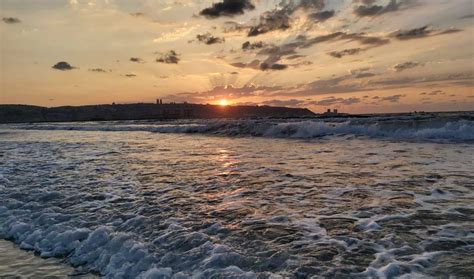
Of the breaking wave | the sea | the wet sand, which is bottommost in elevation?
the wet sand

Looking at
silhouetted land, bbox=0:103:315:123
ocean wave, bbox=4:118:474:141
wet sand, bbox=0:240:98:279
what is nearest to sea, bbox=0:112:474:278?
wet sand, bbox=0:240:98:279

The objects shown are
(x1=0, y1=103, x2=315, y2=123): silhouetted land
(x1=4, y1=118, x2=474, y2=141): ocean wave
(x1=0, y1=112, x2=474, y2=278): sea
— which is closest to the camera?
(x1=0, y1=112, x2=474, y2=278): sea

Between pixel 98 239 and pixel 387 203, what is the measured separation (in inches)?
177

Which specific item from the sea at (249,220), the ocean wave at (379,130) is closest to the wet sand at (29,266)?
the sea at (249,220)

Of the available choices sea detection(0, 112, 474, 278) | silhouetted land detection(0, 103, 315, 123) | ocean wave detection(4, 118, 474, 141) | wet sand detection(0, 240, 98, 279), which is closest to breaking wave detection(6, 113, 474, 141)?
ocean wave detection(4, 118, 474, 141)

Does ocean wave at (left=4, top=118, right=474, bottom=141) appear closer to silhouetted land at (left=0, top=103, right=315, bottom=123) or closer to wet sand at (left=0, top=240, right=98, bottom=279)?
wet sand at (left=0, top=240, right=98, bottom=279)

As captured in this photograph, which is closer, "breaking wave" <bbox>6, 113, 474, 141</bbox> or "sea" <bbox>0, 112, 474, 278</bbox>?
"sea" <bbox>0, 112, 474, 278</bbox>

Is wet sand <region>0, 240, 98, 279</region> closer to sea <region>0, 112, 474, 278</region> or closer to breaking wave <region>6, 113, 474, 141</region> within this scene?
sea <region>0, 112, 474, 278</region>

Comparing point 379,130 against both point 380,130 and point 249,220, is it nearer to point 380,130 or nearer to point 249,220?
point 380,130

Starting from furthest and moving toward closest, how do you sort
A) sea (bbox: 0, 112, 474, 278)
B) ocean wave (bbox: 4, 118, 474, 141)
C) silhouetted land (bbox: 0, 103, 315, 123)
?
silhouetted land (bbox: 0, 103, 315, 123) < ocean wave (bbox: 4, 118, 474, 141) < sea (bbox: 0, 112, 474, 278)

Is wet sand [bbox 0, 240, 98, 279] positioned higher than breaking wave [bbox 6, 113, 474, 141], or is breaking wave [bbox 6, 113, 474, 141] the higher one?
breaking wave [bbox 6, 113, 474, 141]

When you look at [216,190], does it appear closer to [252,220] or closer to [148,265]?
[252,220]

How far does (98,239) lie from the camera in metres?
5.16

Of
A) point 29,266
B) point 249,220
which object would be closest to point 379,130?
point 249,220
